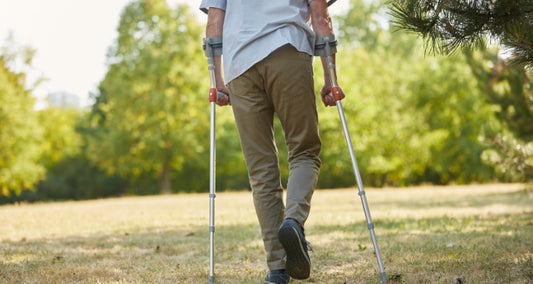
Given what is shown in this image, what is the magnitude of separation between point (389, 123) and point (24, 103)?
16.4m

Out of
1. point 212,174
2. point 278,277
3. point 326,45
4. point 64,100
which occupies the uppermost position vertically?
point 64,100

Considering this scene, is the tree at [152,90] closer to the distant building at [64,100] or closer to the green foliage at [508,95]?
the green foliage at [508,95]

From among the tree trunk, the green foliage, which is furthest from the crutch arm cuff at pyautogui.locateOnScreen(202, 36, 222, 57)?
the tree trunk

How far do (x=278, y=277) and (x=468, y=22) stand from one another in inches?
72.4

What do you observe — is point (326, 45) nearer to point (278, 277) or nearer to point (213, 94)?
point (213, 94)

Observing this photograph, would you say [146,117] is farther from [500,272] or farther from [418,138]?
[500,272]

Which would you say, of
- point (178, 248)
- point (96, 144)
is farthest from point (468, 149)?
point (178, 248)

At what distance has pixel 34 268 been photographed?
3826mm

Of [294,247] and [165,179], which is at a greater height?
[294,247]

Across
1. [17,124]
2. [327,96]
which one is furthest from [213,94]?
[17,124]

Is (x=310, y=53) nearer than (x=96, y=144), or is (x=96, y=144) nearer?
(x=310, y=53)

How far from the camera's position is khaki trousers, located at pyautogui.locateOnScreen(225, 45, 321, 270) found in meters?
2.97

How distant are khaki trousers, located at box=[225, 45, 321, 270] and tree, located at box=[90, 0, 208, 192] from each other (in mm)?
18845

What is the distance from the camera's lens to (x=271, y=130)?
3.17m
